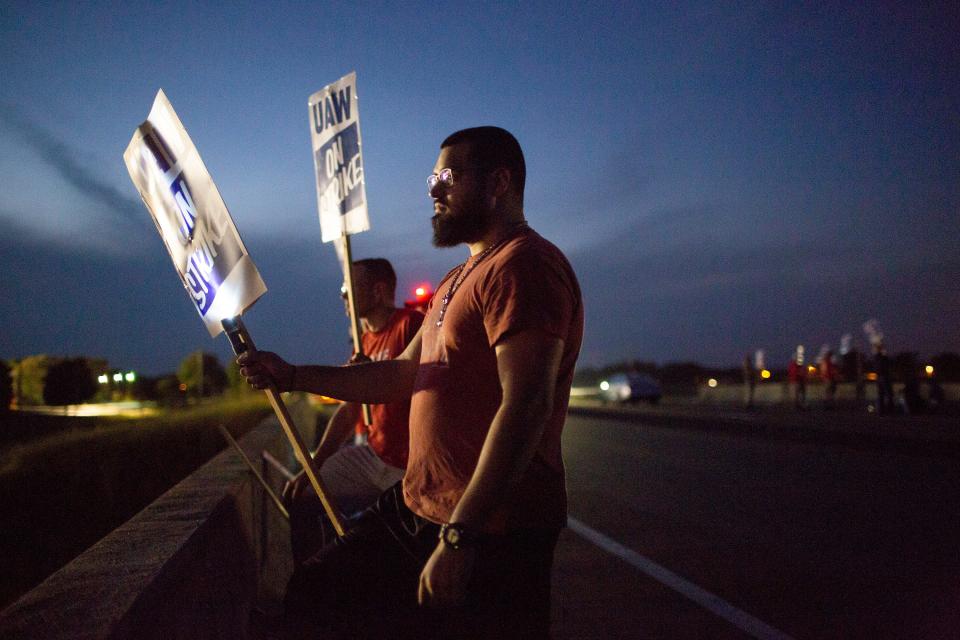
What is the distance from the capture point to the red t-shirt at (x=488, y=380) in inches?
96.2

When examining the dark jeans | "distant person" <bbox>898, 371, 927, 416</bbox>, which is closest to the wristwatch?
the dark jeans

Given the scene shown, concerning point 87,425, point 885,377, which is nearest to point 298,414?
point 87,425

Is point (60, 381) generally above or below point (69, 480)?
above

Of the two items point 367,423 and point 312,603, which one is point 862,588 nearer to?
point 367,423

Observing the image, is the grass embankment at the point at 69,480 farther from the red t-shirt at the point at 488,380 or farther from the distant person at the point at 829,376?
the distant person at the point at 829,376

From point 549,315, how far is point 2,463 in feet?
18.1

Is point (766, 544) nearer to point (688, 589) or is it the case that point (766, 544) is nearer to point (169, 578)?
point (688, 589)

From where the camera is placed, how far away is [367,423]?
5141 millimetres

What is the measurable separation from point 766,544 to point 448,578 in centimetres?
619

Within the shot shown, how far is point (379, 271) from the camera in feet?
18.6

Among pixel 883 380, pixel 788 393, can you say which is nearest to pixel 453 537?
pixel 883 380

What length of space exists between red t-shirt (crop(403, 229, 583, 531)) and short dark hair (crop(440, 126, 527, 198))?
29 centimetres

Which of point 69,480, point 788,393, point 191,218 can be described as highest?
point 191,218

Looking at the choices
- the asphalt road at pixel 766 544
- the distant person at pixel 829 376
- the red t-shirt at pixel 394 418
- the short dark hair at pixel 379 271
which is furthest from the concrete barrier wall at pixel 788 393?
the red t-shirt at pixel 394 418
